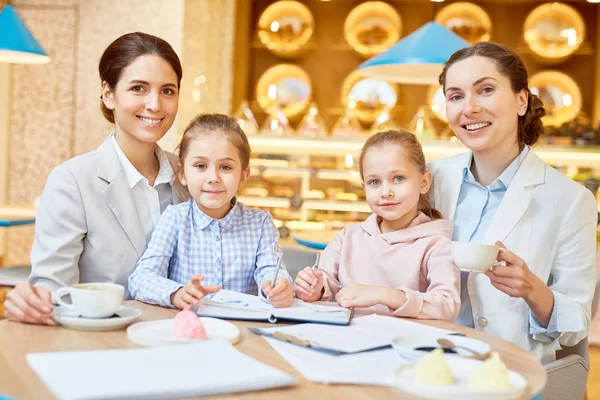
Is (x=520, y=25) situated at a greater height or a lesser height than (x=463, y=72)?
greater

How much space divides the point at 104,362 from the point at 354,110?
5.96 m

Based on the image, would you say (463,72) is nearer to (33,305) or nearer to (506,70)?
(506,70)

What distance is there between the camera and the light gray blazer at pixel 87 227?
1.97 m

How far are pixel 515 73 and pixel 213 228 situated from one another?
1.06 meters

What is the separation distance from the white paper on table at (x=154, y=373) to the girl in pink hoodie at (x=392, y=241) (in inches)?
29.7

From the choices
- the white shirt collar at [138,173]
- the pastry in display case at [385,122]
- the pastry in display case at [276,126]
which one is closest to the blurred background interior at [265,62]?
the pastry in display case at [276,126]

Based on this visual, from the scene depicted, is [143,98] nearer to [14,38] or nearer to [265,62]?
[14,38]

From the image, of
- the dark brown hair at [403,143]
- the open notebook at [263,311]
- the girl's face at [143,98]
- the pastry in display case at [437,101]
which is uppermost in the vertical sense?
the pastry in display case at [437,101]

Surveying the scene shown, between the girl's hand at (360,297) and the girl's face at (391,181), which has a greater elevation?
the girl's face at (391,181)

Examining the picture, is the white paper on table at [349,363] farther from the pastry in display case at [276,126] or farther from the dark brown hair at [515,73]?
the pastry in display case at [276,126]

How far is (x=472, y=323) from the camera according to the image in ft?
6.86

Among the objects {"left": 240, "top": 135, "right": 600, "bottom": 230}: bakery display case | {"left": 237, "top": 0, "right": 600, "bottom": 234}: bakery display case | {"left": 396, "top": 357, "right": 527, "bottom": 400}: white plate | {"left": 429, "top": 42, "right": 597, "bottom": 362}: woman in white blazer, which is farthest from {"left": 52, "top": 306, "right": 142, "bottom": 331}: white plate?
{"left": 237, "top": 0, "right": 600, "bottom": 234}: bakery display case

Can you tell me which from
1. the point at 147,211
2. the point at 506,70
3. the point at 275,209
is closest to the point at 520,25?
the point at 275,209

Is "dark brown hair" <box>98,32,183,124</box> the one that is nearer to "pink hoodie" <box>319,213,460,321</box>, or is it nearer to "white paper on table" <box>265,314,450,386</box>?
"pink hoodie" <box>319,213,460,321</box>
